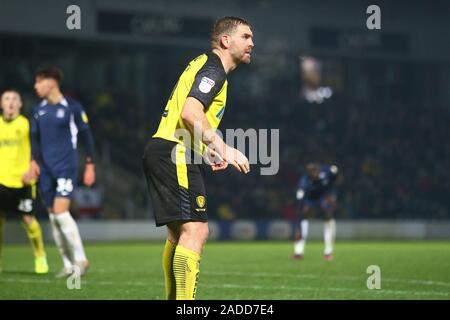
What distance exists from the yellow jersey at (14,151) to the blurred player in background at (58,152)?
0.91 meters

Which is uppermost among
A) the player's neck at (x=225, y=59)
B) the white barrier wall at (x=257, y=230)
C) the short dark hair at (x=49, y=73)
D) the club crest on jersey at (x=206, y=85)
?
the short dark hair at (x=49, y=73)

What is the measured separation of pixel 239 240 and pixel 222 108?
22.0m

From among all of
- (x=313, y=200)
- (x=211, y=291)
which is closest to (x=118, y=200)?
(x=313, y=200)

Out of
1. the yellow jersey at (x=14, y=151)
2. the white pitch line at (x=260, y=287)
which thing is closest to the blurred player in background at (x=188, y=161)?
the white pitch line at (x=260, y=287)

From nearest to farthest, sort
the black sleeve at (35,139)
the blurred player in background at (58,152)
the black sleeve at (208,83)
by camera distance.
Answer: the black sleeve at (208,83) < the blurred player in background at (58,152) < the black sleeve at (35,139)

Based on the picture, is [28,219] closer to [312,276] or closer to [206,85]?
[312,276]

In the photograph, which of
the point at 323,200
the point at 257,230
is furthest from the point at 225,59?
the point at 257,230

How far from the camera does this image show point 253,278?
481 inches

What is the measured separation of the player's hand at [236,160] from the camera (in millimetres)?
6055

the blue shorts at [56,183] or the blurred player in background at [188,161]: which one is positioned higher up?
the blurred player in background at [188,161]

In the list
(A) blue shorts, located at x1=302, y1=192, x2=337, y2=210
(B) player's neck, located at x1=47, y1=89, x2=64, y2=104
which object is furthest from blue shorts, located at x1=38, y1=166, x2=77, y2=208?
(A) blue shorts, located at x1=302, y1=192, x2=337, y2=210

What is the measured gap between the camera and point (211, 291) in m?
10.2

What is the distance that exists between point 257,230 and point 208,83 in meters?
23.0

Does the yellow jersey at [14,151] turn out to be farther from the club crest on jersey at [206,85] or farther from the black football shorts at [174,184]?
the club crest on jersey at [206,85]
